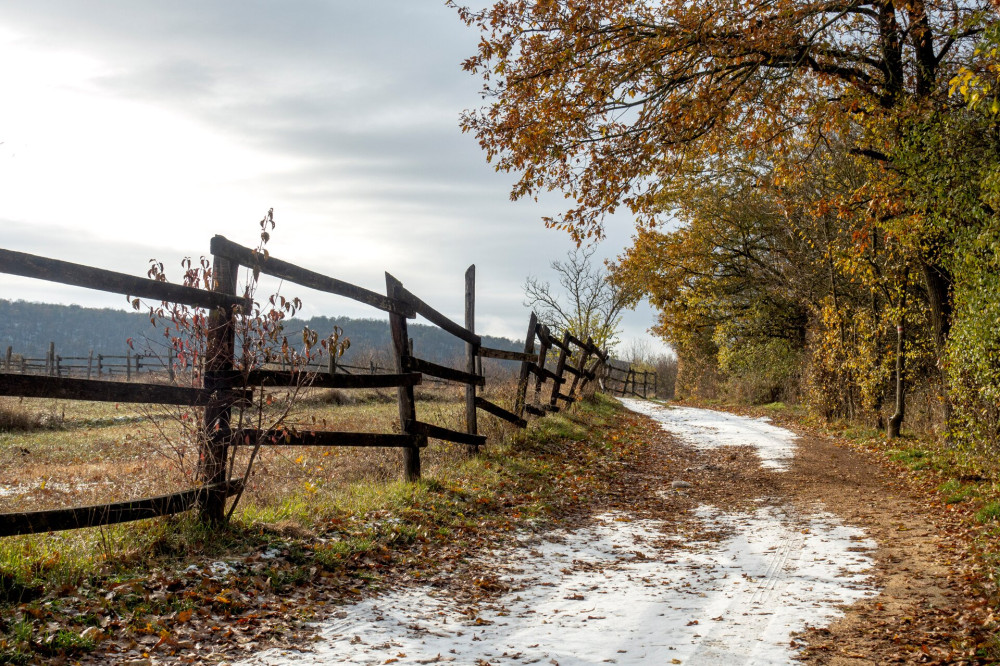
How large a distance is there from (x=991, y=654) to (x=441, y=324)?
6368mm

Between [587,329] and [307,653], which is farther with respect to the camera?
[587,329]

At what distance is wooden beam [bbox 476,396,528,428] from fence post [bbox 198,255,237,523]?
4984mm

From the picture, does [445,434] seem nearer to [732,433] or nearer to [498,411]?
[498,411]

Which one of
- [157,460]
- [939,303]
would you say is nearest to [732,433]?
[939,303]

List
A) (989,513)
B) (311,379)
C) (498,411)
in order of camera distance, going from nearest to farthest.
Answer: (311,379), (989,513), (498,411)

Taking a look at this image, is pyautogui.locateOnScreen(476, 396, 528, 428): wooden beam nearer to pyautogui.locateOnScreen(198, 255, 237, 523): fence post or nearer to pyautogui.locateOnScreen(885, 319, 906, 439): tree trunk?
pyautogui.locateOnScreen(198, 255, 237, 523): fence post

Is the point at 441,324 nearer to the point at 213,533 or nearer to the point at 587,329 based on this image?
the point at 213,533

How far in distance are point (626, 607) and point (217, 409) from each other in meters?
3.26

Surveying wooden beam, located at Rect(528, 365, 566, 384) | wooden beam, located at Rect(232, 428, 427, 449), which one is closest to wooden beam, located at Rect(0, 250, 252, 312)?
wooden beam, located at Rect(232, 428, 427, 449)

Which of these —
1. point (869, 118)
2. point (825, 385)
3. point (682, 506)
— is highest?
point (869, 118)

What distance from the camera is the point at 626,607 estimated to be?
15.4ft

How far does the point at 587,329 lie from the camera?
36.2m

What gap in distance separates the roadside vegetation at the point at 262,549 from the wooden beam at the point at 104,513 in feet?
0.47

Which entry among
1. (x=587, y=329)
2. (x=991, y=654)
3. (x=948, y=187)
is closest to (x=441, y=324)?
(x=991, y=654)
